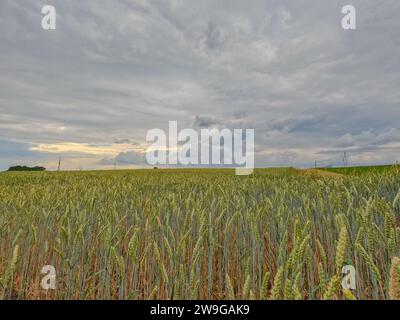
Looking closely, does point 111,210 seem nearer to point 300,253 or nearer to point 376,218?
point 300,253

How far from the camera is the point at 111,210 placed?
3627 mm

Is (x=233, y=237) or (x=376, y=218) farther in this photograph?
(x=233, y=237)

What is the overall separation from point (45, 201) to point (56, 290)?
2.59m

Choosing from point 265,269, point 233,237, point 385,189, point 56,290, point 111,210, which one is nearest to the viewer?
point 56,290
